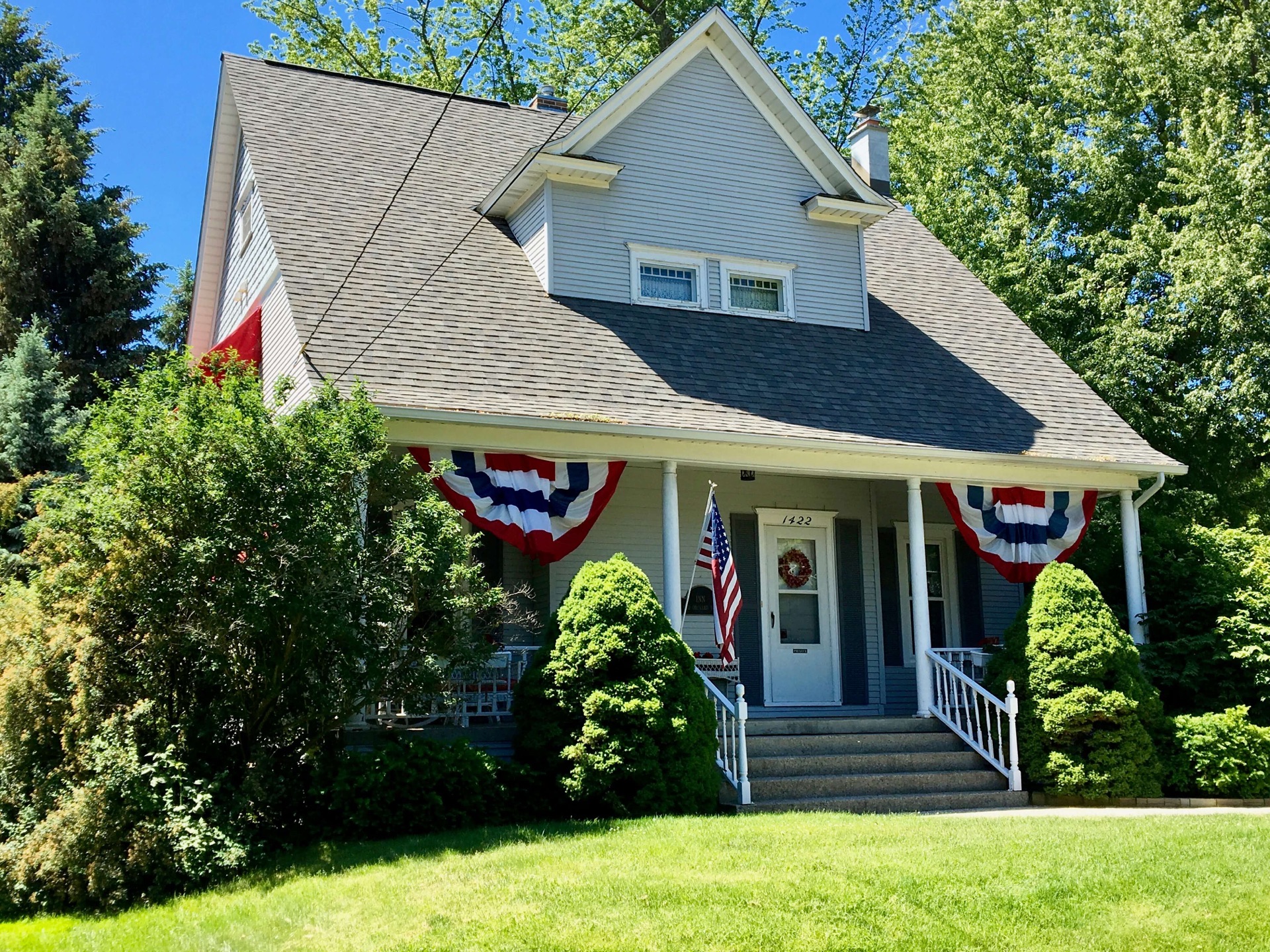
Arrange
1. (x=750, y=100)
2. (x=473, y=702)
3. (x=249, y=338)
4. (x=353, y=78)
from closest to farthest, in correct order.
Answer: (x=473, y=702) < (x=249, y=338) < (x=750, y=100) < (x=353, y=78)

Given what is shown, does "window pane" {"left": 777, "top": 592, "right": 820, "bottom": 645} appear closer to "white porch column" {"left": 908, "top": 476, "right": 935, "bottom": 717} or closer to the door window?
the door window

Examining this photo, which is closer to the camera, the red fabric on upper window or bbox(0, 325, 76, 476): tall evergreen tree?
the red fabric on upper window

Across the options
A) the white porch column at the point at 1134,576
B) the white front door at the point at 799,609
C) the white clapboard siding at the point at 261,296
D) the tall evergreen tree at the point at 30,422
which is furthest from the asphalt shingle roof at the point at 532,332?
the tall evergreen tree at the point at 30,422

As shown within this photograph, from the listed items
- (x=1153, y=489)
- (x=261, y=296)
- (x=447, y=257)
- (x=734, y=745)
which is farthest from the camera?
(x=261, y=296)

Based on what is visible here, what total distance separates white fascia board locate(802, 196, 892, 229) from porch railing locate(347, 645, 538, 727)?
7140 millimetres

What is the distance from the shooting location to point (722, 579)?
1202 cm

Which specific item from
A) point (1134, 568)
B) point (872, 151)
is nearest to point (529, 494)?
point (1134, 568)

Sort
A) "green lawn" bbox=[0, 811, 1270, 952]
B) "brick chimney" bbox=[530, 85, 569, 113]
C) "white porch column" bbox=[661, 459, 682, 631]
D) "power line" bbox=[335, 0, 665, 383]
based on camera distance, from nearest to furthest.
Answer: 1. "green lawn" bbox=[0, 811, 1270, 952]
2. "power line" bbox=[335, 0, 665, 383]
3. "white porch column" bbox=[661, 459, 682, 631]
4. "brick chimney" bbox=[530, 85, 569, 113]

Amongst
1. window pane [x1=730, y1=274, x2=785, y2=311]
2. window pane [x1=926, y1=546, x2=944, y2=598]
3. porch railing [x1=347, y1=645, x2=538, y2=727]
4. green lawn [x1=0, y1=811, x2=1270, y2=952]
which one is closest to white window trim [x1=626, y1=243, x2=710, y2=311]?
window pane [x1=730, y1=274, x2=785, y2=311]

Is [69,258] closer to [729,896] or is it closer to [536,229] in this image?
[536,229]

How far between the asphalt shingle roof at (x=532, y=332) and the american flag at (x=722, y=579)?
47.7 inches

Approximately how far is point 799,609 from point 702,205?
5236 mm

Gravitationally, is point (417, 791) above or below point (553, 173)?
below

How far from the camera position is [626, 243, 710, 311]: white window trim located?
15141mm
